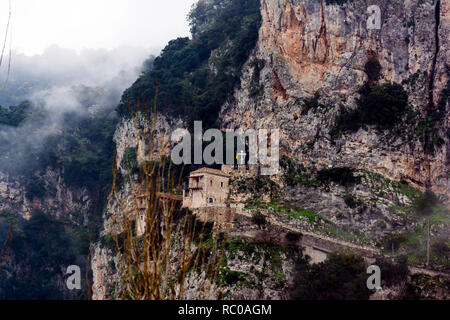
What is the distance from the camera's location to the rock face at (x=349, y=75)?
4153 centimetres

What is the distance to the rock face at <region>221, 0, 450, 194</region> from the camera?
136 ft

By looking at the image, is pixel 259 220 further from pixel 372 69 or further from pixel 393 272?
pixel 372 69

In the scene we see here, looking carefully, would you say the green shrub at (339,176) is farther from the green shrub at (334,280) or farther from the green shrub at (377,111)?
the green shrub at (334,280)

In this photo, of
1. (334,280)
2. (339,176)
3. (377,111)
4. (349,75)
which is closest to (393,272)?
(334,280)

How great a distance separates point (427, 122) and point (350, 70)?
8.04 m

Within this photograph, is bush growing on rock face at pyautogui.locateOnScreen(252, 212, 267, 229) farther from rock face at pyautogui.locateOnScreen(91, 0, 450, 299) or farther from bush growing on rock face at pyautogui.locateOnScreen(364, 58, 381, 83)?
bush growing on rock face at pyautogui.locateOnScreen(364, 58, 381, 83)

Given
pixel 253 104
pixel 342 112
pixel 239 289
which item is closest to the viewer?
pixel 239 289

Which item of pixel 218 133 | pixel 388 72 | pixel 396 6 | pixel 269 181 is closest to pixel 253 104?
pixel 218 133

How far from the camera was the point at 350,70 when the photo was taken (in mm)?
43969

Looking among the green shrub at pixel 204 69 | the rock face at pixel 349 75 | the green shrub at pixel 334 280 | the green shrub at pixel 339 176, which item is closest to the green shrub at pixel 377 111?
the rock face at pixel 349 75

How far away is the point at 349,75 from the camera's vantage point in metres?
43.9

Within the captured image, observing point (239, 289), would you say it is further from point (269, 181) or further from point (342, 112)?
point (342, 112)

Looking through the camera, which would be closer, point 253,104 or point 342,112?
point 342,112

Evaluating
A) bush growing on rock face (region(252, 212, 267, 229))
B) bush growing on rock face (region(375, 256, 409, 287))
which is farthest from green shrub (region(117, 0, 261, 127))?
bush growing on rock face (region(375, 256, 409, 287))
